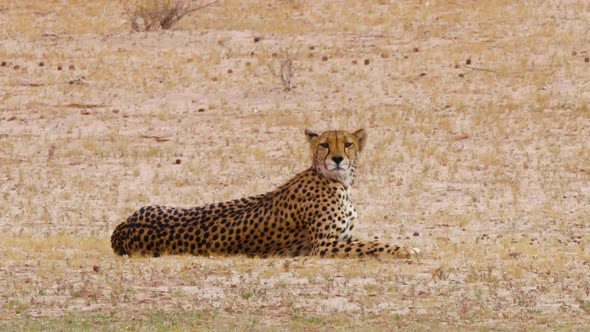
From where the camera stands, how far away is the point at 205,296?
12172 mm

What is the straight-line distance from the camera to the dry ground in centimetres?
1199

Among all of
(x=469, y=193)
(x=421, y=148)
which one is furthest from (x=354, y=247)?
(x=421, y=148)

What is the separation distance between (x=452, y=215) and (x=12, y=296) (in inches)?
251

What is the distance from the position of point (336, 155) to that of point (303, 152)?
728cm

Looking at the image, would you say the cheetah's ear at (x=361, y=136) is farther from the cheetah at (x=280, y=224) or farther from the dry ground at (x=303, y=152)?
the dry ground at (x=303, y=152)

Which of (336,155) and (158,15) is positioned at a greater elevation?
(158,15)

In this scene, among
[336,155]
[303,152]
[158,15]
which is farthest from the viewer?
[158,15]

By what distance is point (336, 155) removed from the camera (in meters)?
13.9

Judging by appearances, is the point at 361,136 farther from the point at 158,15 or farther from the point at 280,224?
the point at 158,15

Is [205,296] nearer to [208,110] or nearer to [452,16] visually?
[208,110]

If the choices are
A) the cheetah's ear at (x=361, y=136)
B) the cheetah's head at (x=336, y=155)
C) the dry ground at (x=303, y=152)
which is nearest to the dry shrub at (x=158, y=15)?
the dry ground at (x=303, y=152)

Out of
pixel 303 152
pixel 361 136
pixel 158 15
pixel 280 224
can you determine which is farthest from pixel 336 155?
pixel 158 15

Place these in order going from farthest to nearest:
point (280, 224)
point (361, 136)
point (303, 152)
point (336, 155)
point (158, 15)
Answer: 1. point (158, 15)
2. point (303, 152)
3. point (361, 136)
4. point (336, 155)
5. point (280, 224)

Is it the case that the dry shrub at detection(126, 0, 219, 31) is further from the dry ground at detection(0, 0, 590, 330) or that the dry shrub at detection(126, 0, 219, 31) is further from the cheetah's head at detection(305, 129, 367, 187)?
the cheetah's head at detection(305, 129, 367, 187)
